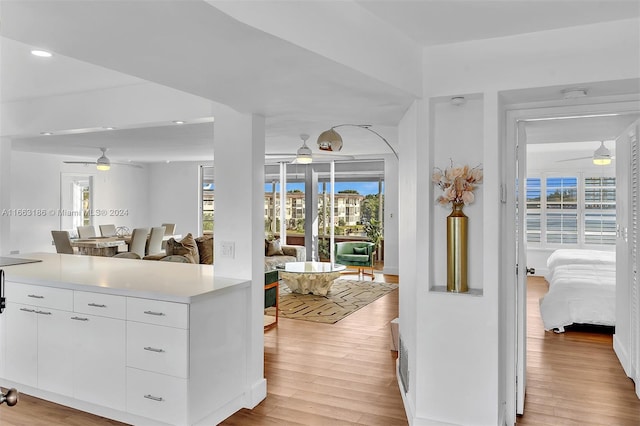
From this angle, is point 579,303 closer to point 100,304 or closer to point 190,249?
point 100,304

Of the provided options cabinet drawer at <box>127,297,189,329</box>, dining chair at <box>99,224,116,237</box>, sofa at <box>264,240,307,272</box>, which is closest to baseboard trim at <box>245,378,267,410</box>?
cabinet drawer at <box>127,297,189,329</box>

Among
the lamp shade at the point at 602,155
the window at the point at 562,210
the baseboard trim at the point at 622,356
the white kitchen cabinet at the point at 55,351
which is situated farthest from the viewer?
the window at the point at 562,210

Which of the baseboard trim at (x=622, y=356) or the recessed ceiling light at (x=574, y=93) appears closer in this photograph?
the recessed ceiling light at (x=574, y=93)

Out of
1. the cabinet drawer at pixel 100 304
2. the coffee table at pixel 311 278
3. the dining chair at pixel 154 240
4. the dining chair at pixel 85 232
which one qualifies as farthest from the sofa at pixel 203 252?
the cabinet drawer at pixel 100 304

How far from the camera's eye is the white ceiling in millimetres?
1638

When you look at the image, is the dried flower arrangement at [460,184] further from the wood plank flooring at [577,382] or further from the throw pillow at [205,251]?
the throw pillow at [205,251]

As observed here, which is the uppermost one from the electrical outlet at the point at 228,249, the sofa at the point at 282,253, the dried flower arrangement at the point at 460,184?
the dried flower arrangement at the point at 460,184

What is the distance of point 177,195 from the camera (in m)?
11.0

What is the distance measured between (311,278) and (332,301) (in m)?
0.53

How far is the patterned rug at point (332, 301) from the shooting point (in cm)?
601

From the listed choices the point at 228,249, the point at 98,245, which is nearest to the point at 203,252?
the point at 98,245

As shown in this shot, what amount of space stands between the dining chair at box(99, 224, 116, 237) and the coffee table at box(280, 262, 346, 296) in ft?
13.8

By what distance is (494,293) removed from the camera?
2.77m

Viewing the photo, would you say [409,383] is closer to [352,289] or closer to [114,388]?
[114,388]
